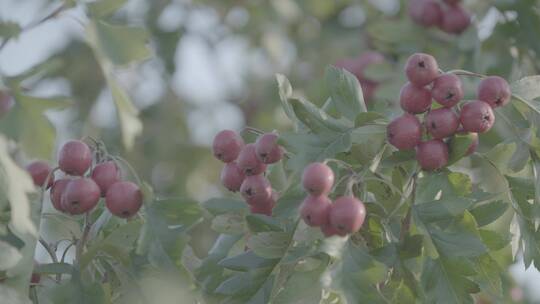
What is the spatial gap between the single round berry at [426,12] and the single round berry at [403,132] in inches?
82.8

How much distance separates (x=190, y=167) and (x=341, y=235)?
12.6 ft

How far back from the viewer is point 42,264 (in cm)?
243

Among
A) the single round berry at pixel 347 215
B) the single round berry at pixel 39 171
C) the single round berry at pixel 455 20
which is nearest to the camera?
the single round berry at pixel 347 215

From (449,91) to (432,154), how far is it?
13 cm

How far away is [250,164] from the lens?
2473 mm

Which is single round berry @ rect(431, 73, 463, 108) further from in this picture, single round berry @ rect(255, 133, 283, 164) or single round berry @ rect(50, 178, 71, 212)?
single round berry @ rect(50, 178, 71, 212)

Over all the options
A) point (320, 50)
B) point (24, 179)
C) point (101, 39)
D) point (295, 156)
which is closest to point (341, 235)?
point (295, 156)

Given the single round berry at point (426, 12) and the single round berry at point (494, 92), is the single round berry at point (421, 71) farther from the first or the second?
the single round berry at point (426, 12)

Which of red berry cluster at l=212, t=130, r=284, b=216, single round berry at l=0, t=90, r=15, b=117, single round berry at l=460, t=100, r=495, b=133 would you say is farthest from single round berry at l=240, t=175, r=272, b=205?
single round berry at l=0, t=90, r=15, b=117

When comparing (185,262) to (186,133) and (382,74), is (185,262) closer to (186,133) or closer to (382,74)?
(382,74)

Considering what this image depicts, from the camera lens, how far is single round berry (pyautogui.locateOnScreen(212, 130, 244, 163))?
2576mm

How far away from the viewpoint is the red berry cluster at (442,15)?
431cm

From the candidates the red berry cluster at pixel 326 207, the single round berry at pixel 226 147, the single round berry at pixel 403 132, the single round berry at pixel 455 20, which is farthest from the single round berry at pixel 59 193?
the single round berry at pixel 455 20

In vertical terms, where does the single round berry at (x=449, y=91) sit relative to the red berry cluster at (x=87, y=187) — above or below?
above
